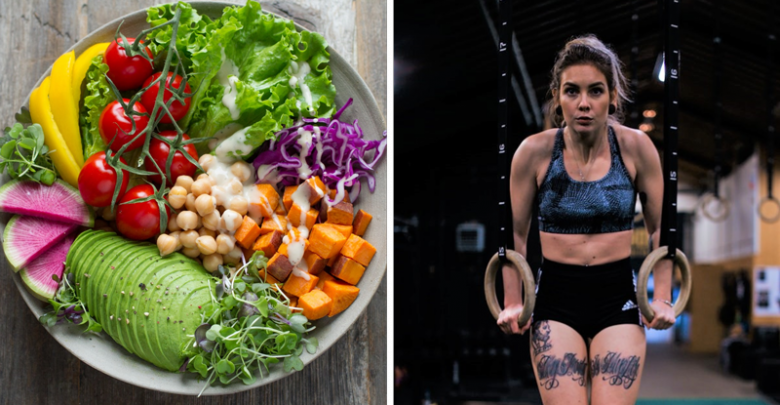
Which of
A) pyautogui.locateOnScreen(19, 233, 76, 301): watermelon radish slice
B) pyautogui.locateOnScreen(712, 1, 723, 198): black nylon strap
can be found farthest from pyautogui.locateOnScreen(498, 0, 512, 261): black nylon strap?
pyautogui.locateOnScreen(19, 233, 76, 301): watermelon radish slice

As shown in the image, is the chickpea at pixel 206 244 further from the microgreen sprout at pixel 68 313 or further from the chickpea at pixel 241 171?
the microgreen sprout at pixel 68 313

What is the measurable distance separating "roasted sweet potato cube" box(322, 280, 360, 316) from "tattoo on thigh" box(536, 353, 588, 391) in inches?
20.0

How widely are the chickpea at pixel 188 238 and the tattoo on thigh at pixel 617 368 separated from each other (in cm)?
88

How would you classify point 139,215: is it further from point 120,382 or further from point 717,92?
point 717,92

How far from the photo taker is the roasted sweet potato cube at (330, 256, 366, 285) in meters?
1.37

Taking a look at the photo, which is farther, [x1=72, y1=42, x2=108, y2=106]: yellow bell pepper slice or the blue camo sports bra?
[x1=72, y1=42, x2=108, y2=106]: yellow bell pepper slice

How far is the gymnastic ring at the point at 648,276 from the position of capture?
91 centimetres

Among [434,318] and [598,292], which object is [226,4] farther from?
[598,292]

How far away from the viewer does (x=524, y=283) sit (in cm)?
100

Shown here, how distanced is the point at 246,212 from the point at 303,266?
0.18 meters

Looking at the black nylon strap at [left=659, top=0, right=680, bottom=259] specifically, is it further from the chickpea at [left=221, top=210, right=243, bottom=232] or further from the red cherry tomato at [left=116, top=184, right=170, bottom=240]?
the red cherry tomato at [left=116, top=184, right=170, bottom=240]

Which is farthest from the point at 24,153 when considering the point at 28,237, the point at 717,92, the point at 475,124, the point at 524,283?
the point at 717,92

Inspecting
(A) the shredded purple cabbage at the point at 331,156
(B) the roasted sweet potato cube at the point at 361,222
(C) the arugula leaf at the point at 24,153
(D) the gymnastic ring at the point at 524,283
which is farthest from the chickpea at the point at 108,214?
(D) the gymnastic ring at the point at 524,283

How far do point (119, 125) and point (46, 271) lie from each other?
0.37 meters
